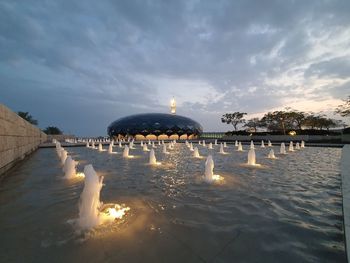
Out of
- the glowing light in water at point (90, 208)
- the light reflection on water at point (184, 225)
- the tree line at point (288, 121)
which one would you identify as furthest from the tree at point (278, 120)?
the glowing light in water at point (90, 208)

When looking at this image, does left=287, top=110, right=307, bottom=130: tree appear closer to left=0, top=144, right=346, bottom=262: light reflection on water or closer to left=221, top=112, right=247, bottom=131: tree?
left=221, top=112, right=247, bottom=131: tree

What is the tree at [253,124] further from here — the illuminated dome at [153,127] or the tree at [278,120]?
the illuminated dome at [153,127]

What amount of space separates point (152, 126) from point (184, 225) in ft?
257

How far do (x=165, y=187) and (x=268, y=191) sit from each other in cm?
339

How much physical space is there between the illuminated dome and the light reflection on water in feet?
244

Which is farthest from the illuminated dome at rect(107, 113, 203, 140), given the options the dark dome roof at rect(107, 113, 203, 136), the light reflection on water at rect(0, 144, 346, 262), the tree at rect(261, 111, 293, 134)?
the light reflection on water at rect(0, 144, 346, 262)

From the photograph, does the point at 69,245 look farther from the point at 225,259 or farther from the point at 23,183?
the point at 23,183

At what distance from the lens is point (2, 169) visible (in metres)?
8.84

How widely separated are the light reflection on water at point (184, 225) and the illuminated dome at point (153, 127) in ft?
244

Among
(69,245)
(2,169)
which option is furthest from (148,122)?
(69,245)

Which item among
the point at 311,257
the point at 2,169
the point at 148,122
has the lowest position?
the point at 311,257

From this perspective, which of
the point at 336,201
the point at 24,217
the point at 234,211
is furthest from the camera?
the point at 336,201

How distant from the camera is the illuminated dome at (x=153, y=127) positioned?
8162 cm

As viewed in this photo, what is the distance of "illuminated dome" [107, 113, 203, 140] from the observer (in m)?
81.6
